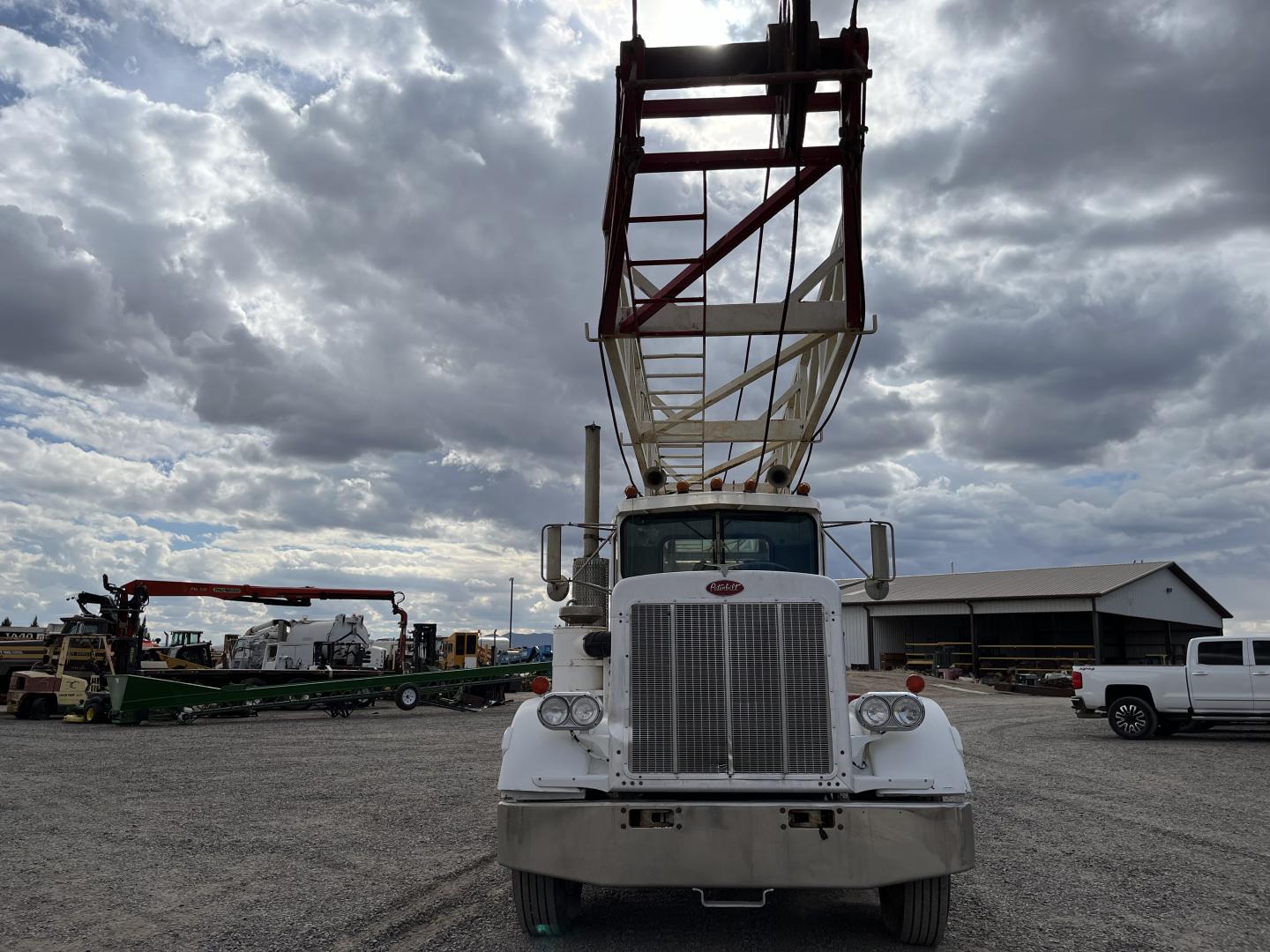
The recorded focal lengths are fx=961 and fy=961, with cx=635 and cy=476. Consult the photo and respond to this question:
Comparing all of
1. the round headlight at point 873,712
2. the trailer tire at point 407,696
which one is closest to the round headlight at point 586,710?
the round headlight at point 873,712

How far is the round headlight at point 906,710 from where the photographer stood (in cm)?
519

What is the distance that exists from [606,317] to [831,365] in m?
2.10

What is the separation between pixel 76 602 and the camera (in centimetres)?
2480

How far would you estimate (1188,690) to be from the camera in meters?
17.1

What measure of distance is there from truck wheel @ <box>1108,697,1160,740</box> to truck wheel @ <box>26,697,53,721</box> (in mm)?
23718

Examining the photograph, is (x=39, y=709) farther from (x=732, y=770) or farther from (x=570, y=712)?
(x=732, y=770)

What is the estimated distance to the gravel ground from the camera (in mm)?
5520

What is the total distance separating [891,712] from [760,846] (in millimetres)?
1037

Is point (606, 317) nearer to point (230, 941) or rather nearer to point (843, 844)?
point (843, 844)

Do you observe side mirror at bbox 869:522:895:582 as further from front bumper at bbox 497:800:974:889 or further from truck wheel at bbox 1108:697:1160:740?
truck wheel at bbox 1108:697:1160:740

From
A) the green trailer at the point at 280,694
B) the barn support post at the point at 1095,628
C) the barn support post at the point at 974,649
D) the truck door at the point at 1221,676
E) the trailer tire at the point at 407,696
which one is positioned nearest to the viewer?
the truck door at the point at 1221,676

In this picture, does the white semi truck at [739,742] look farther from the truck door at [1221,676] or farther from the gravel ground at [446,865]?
the truck door at [1221,676]

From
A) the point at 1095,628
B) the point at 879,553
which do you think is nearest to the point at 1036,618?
the point at 1095,628

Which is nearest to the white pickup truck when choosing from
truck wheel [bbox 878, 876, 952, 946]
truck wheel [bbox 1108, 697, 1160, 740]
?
truck wheel [bbox 1108, 697, 1160, 740]
